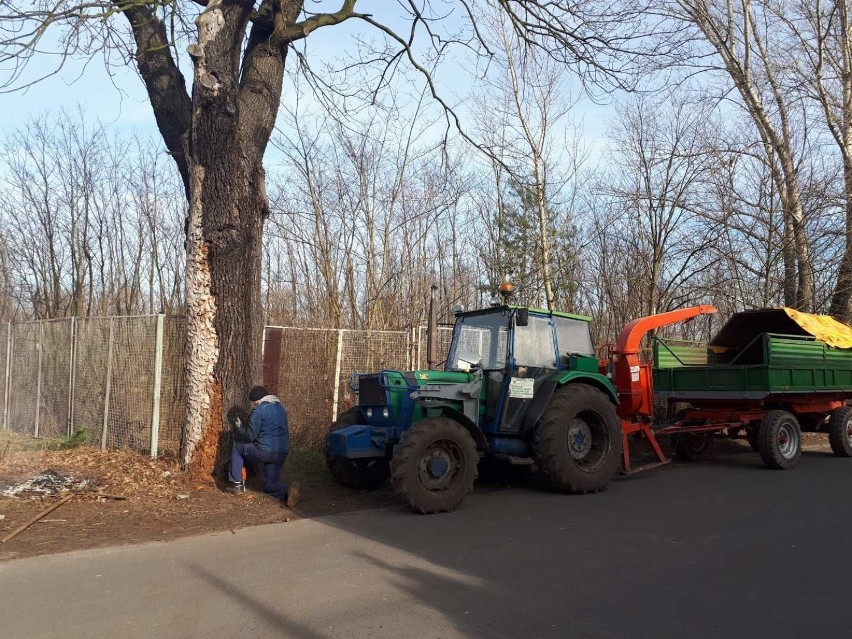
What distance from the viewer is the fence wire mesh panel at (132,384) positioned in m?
9.59

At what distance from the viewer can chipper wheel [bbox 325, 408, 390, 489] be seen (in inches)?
341

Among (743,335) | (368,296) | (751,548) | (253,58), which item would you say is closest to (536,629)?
(751,548)

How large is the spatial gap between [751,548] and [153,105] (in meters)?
8.70

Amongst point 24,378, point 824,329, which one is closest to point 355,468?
point 24,378

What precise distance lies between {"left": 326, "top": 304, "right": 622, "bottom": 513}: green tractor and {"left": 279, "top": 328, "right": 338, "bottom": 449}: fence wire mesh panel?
2.62m

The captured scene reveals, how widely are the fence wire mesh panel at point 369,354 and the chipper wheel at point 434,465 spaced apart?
4.01 meters

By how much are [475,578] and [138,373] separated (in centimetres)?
656

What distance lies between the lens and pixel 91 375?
10.9 meters

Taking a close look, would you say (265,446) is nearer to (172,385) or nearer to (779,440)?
(172,385)

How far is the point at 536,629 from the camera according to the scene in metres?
4.22

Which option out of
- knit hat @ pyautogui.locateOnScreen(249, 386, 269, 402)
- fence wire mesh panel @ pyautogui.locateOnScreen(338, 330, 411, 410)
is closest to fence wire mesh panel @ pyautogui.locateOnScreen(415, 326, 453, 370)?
fence wire mesh panel @ pyautogui.locateOnScreen(338, 330, 411, 410)

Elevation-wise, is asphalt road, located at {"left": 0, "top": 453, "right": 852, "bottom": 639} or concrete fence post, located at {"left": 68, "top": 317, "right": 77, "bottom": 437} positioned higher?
concrete fence post, located at {"left": 68, "top": 317, "right": 77, "bottom": 437}

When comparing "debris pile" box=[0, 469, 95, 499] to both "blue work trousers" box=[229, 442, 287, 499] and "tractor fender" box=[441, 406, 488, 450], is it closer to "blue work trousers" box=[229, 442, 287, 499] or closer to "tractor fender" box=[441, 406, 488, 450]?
"blue work trousers" box=[229, 442, 287, 499]

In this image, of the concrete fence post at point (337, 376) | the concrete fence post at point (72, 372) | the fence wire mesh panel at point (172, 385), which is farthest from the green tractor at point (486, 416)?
the concrete fence post at point (72, 372)
